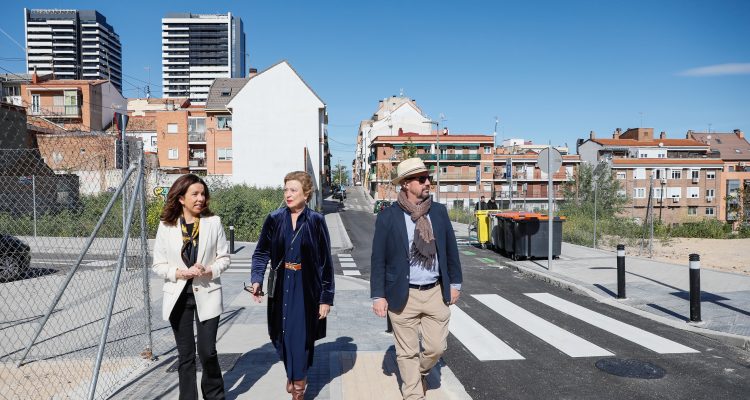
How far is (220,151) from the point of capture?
51156 mm

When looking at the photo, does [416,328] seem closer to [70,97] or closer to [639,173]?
[70,97]

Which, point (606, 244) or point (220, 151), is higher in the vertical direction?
point (220, 151)

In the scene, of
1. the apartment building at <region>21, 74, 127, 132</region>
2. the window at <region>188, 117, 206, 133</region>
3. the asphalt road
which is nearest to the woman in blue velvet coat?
the asphalt road

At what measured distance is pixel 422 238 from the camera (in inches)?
174

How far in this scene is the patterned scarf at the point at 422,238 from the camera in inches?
174

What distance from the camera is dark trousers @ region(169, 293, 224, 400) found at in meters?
4.28

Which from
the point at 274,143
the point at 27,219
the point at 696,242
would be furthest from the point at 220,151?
the point at 696,242

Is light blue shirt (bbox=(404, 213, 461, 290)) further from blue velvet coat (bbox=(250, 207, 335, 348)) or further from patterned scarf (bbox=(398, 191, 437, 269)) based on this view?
blue velvet coat (bbox=(250, 207, 335, 348))

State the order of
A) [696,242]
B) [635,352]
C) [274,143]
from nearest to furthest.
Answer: [635,352], [696,242], [274,143]

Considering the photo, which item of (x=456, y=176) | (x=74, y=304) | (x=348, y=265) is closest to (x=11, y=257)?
(x=74, y=304)

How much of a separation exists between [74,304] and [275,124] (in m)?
38.7

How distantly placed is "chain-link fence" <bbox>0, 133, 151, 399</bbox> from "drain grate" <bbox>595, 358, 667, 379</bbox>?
4.80 metres

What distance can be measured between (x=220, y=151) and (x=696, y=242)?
1581 inches

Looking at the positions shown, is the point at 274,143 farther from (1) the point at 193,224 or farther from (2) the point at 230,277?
(1) the point at 193,224
